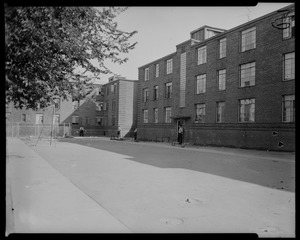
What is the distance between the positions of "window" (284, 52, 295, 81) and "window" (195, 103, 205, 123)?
9.05 metres

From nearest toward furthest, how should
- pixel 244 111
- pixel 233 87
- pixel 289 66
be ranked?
pixel 289 66, pixel 244 111, pixel 233 87

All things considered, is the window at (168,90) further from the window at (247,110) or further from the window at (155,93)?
the window at (247,110)

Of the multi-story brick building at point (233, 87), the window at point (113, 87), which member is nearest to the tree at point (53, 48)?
the multi-story brick building at point (233, 87)

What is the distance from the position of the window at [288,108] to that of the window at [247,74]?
3264 millimetres

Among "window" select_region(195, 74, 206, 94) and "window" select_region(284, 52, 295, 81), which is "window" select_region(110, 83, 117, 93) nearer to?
"window" select_region(195, 74, 206, 94)

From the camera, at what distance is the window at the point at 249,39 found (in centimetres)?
2161

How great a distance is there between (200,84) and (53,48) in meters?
23.0

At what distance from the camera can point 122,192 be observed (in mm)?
6812

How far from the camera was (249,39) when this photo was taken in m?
21.9

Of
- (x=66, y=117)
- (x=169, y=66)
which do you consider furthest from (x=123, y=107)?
(x=169, y=66)

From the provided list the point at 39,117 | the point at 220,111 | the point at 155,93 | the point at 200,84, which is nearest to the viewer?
the point at 220,111

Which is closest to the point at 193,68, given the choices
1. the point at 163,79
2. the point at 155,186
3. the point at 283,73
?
the point at 163,79

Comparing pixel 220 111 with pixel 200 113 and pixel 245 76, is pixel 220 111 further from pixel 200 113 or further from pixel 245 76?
pixel 245 76

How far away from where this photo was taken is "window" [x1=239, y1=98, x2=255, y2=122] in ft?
70.3
